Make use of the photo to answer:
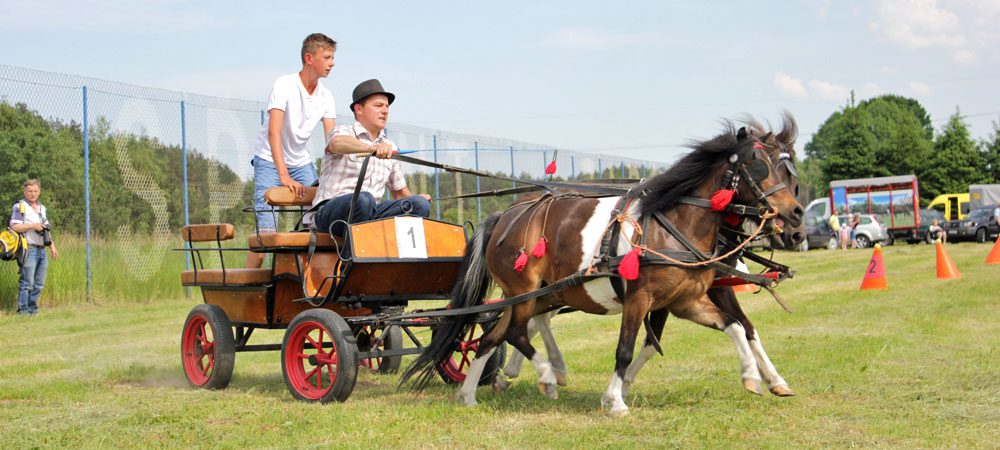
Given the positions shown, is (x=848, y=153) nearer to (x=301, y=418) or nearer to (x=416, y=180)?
(x=416, y=180)

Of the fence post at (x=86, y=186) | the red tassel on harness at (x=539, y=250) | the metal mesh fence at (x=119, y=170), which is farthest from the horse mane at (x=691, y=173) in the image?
the fence post at (x=86, y=186)

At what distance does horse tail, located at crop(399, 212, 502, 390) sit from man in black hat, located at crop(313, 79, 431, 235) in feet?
1.58

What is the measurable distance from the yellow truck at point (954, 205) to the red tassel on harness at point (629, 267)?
4172 centimetres

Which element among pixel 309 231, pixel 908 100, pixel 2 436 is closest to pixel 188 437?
pixel 2 436

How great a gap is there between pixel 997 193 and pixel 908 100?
144 ft

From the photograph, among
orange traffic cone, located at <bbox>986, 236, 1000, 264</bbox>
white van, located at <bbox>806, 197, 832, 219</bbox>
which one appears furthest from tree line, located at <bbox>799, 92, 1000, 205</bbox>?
orange traffic cone, located at <bbox>986, 236, 1000, 264</bbox>

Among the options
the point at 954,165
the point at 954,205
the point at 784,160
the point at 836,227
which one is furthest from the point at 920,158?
the point at 784,160

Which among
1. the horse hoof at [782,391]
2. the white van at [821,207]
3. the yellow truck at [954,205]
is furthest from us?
the yellow truck at [954,205]

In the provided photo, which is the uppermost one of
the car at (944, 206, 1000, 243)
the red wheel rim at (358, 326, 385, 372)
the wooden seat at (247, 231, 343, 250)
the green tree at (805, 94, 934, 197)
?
the green tree at (805, 94, 934, 197)

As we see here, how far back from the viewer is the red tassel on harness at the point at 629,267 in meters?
5.03

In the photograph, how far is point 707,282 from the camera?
5.29 meters

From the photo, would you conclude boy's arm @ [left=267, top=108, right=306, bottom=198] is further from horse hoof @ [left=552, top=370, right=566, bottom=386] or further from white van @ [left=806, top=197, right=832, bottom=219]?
white van @ [left=806, top=197, right=832, bottom=219]

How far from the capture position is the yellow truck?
42375 mm

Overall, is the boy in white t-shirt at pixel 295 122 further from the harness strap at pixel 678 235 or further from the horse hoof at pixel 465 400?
the harness strap at pixel 678 235
